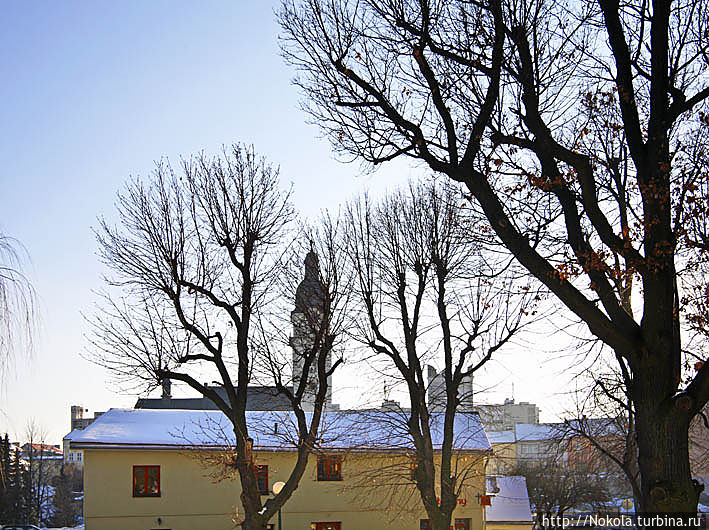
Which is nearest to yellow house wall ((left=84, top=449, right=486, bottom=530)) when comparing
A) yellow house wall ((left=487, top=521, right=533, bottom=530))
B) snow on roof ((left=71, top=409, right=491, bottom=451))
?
snow on roof ((left=71, top=409, right=491, bottom=451))

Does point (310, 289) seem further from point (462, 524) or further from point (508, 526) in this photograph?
point (508, 526)

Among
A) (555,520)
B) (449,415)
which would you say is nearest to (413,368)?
(449,415)

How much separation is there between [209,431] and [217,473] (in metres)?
2.31

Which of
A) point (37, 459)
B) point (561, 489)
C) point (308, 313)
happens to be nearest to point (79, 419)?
point (37, 459)

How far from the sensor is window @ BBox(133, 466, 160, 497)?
26750mm

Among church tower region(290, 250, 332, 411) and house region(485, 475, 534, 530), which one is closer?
church tower region(290, 250, 332, 411)

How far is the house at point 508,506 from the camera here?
33.7 metres

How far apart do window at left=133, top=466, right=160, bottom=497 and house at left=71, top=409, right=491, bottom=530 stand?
0.11 feet

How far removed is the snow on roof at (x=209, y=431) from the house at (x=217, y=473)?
0.04 m

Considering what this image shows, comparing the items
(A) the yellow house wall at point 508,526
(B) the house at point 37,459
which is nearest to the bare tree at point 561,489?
(A) the yellow house wall at point 508,526

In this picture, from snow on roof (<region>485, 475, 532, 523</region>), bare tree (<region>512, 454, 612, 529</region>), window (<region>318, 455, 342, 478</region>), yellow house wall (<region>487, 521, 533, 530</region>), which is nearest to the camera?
window (<region>318, 455, 342, 478</region>)

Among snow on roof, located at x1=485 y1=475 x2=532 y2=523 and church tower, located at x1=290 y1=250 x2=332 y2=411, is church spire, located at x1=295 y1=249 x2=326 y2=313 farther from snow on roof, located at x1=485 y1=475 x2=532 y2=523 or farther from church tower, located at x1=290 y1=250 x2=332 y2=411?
snow on roof, located at x1=485 y1=475 x2=532 y2=523

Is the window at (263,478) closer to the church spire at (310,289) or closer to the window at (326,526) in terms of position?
the window at (326,526)

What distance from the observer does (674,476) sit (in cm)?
712
